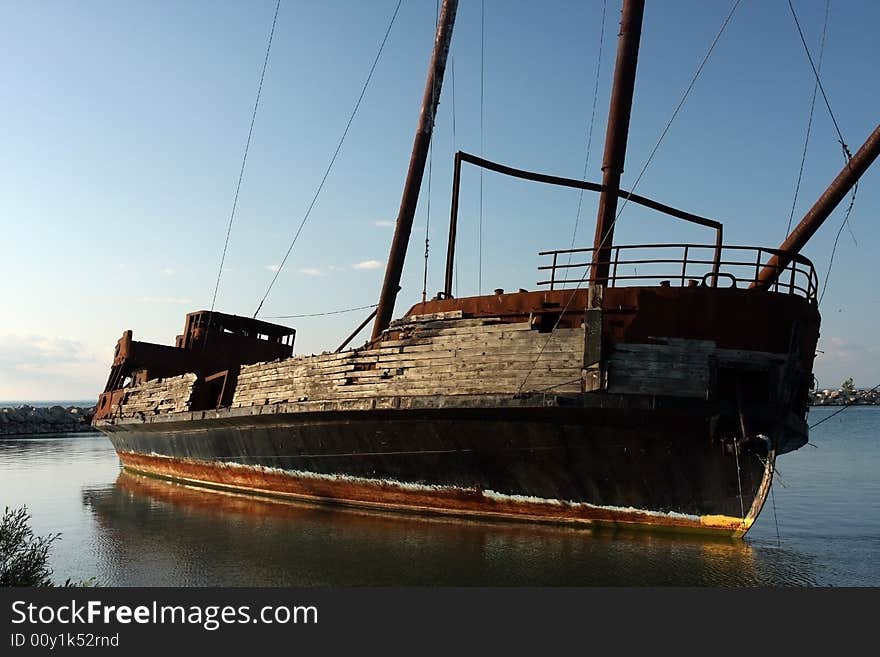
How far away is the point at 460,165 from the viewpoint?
1388 cm

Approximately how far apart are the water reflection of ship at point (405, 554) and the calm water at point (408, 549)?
3 centimetres

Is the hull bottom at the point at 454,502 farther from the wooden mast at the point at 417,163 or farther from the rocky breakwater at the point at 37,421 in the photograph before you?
the rocky breakwater at the point at 37,421

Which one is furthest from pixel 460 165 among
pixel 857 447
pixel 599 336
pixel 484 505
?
pixel 857 447

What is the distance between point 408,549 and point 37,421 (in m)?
50.0

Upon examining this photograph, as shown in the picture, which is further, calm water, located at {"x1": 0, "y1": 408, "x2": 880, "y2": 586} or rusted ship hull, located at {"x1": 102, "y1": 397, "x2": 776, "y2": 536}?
rusted ship hull, located at {"x1": 102, "y1": 397, "x2": 776, "y2": 536}

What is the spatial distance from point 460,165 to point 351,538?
23.1ft

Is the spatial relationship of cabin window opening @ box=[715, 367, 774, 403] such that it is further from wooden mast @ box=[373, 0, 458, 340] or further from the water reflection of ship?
wooden mast @ box=[373, 0, 458, 340]

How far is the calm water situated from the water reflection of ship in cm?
3

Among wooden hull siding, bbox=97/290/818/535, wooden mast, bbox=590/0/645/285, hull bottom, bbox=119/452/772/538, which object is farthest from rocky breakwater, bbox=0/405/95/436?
wooden mast, bbox=590/0/645/285

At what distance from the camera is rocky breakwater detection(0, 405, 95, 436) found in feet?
163

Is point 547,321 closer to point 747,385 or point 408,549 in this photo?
point 747,385

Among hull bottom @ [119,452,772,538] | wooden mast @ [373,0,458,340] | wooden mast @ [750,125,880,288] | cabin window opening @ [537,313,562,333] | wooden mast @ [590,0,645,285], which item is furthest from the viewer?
wooden mast @ [373,0,458,340]

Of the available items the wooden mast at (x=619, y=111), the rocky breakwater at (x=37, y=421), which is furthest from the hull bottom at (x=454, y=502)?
the rocky breakwater at (x=37, y=421)

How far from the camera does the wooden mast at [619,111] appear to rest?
44.7ft
